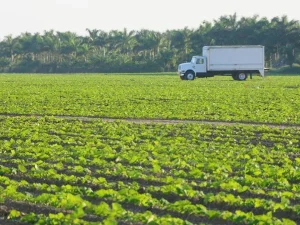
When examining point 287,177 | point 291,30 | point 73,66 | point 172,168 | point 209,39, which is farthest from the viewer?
point 73,66

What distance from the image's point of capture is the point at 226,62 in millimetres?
54750

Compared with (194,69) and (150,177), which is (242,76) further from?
(150,177)

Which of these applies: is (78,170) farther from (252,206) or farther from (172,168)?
(252,206)

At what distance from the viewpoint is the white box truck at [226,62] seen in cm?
5462

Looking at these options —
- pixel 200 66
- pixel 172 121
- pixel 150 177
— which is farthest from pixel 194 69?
pixel 150 177

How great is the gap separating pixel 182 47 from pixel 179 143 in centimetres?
8363

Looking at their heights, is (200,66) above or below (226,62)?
below

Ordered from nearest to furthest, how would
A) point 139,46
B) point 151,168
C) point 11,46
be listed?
point 151,168 < point 139,46 < point 11,46

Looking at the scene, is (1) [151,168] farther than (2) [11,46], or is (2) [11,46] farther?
(2) [11,46]

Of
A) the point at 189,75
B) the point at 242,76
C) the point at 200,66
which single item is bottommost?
the point at 242,76

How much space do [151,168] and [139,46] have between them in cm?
9396

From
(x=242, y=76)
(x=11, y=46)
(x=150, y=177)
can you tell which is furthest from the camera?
(x=11, y=46)

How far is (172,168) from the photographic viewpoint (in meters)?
11.6

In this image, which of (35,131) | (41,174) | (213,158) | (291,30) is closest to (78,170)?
(41,174)
